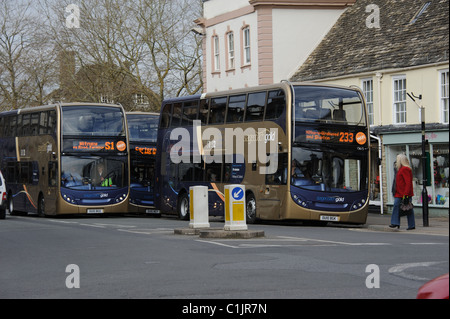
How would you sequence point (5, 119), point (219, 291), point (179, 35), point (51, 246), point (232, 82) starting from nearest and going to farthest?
point (219, 291)
point (51, 246)
point (5, 119)
point (232, 82)
point (179, 35)

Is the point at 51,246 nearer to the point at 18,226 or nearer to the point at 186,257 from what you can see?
the point at 186,257

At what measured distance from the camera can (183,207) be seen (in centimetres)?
3197

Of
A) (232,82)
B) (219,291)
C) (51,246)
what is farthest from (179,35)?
(219,291)

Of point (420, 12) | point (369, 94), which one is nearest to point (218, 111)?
point (369, 94)

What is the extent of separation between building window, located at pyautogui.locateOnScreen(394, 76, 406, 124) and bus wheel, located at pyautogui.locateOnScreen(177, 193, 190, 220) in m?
8.30

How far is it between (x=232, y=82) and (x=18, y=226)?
1900 cm

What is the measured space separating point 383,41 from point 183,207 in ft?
34.2

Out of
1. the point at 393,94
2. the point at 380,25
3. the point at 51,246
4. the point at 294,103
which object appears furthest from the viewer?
the point at 380,25

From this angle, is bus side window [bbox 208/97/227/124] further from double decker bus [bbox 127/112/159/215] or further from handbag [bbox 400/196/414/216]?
handbag [bbox 400/196/414/216]

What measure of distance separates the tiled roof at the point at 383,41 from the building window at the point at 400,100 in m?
0.66

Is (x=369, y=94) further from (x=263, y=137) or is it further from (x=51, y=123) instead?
(x=51, y=123)

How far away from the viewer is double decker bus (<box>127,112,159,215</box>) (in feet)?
119

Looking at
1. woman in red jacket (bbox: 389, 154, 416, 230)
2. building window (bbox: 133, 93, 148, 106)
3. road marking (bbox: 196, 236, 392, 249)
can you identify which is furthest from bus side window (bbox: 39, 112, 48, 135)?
building window (bbox: 133, 93, 148, 106)

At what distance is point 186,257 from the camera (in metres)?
14.9
